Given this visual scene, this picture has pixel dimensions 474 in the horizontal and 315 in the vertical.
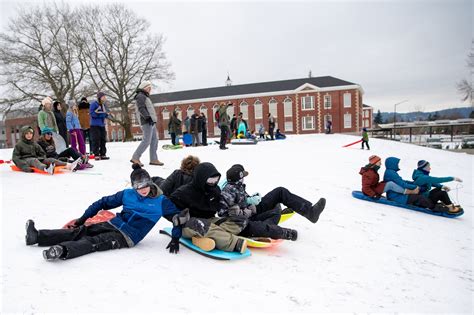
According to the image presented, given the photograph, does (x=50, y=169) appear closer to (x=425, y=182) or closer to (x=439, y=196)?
(x=425, y=182)

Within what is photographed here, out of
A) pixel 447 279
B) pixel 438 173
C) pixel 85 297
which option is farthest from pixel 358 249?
pixel 438 173

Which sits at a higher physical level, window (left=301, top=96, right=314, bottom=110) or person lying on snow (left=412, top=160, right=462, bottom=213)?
window (left=301, top=96, right=314, bottom=110)

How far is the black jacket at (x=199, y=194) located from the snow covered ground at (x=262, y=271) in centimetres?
53

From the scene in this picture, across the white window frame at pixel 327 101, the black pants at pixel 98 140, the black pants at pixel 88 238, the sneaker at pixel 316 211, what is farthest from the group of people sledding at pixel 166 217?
the white window frame at pixel 327 101

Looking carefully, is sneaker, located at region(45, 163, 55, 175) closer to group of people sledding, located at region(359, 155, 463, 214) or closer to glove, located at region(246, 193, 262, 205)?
glove, located at region(246, 193, 262, 205)

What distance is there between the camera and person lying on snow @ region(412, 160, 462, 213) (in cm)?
696

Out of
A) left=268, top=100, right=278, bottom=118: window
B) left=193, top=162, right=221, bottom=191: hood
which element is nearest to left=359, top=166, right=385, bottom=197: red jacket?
left=193, top=162, right=221, bottom=191: hood

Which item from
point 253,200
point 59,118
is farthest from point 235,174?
point 59,118

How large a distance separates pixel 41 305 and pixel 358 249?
12.3ft

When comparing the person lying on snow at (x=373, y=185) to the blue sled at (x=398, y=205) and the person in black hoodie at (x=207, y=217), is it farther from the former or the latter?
the person in black hoodie at (x=207, y=217)

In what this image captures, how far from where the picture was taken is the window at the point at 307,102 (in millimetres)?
50969

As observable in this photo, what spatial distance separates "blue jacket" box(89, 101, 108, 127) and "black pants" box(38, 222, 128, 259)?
677 cm

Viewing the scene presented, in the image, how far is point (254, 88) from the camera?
5566 cm

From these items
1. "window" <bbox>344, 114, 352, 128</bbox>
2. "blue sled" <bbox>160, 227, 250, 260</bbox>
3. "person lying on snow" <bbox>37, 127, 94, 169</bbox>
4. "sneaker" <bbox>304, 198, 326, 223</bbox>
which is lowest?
"blue sled" <bbox>160, 227, 250, 260</bbox>
